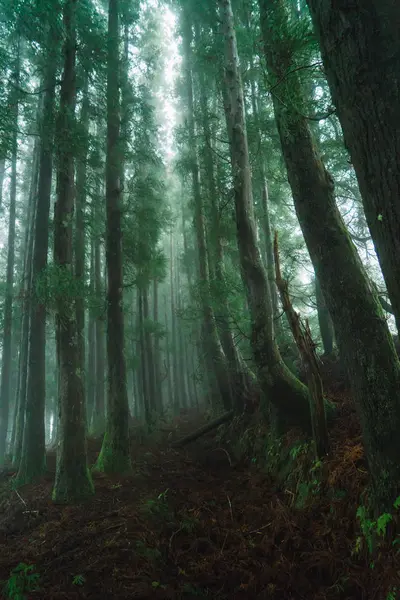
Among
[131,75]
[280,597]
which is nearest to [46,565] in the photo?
[280,597]

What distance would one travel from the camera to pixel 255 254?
6828 millimetres

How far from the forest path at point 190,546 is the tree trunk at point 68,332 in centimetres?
46

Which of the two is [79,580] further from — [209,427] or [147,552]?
[209,427]

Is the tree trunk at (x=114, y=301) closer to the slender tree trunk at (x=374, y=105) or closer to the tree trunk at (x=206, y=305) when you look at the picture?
the tree trunk at (x=206, y=305)

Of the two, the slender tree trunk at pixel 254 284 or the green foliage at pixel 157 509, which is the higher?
the slender tree trunk at pixel 254 284

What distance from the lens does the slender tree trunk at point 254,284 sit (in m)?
6.21

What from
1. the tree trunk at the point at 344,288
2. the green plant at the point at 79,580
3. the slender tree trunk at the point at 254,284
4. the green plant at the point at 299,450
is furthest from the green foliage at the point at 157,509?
the tree trunk at the point at 344,288

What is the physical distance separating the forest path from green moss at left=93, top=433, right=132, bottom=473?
4.40ft

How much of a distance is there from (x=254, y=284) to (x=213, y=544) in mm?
4178

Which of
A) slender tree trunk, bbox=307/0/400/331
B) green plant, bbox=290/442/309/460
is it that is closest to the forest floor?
green plant, bbox=290/442/309/460

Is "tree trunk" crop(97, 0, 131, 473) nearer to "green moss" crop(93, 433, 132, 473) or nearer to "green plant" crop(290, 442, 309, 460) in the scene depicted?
"green moss" crop(93, 433, 132, 473)

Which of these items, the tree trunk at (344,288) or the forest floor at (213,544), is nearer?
the forest floor at (213,544)

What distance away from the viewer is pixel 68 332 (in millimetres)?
7273

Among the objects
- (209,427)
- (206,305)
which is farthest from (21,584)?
(206,305)
